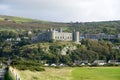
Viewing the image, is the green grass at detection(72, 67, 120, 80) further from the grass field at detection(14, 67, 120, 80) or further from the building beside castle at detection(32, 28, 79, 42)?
the building beside castle at detection(32, 28, 79, 42)

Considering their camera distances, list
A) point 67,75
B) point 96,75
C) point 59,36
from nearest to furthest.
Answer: point 96,75 → point 67,75 → point 59,36

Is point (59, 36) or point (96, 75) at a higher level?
point (96, 75)

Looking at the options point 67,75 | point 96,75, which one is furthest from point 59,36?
point 96,75

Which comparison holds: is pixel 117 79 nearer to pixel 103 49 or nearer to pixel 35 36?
pixel 103 49

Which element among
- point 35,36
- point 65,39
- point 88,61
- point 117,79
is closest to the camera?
point 117,79

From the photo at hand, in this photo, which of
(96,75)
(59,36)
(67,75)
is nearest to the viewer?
(96,75)

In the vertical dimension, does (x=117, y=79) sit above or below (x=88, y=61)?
above

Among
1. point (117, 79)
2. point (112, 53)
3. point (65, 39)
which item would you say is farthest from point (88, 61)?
point (117, 79)

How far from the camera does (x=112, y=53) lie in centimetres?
15462

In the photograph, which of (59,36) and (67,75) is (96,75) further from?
(59,36)

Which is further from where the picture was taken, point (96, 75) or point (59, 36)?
point (59, 36)

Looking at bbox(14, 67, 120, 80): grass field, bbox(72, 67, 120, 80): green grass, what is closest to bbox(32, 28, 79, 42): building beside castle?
bbox(72, 67, 120, 80): green grass

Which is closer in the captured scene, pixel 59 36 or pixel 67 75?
pixel 67 75

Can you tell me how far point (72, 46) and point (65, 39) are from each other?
2129cm
